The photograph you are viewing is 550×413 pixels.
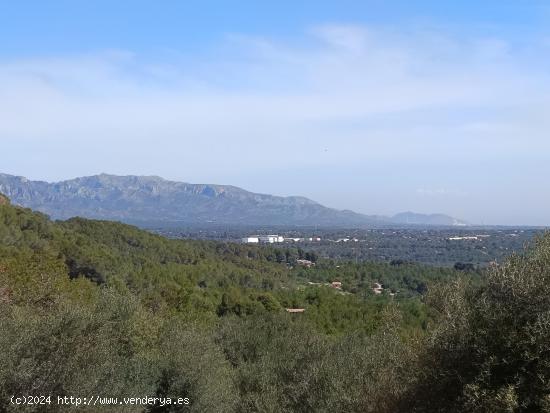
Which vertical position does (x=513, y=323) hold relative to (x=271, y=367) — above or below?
above

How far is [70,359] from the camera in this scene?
15148 millimetres

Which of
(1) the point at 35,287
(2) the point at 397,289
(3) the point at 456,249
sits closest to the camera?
(1) the point at 35,287

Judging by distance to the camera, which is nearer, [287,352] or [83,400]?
[83,400]

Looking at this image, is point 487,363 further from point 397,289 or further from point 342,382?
point 397,289

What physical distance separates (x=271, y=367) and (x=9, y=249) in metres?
30.8

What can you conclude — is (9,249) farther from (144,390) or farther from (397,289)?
(397,289)

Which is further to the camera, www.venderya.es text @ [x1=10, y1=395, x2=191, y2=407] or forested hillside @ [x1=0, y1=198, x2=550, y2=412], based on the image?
www.venderya.es text @ [x1=10, y1=395, x2=191, y2=407]

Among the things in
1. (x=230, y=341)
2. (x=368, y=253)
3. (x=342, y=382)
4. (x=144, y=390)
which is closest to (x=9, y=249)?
(x=230, y=341)

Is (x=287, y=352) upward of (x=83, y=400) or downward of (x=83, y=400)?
downward

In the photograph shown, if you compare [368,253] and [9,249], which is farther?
[368,253]

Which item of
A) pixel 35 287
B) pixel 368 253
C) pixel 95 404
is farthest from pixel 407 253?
pixel 95 404

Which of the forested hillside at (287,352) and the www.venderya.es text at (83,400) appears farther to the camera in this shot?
the www.venderya.es text at (83,400)

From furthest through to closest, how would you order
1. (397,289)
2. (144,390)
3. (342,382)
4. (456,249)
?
(456,249), (397,289), (144,390), (342,382)

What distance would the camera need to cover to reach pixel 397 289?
82938mm
